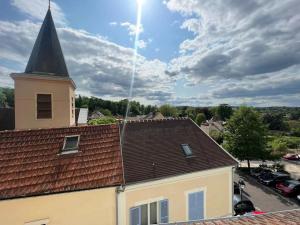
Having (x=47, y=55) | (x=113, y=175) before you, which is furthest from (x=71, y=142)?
(x=47, y=55)

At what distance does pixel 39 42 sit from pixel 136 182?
13.1 metres

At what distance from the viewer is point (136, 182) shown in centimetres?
1080

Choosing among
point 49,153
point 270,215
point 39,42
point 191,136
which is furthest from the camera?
point 39,42

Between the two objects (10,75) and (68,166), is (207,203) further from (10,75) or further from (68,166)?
(10,75)

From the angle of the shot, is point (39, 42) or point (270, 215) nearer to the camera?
point (270, 215)

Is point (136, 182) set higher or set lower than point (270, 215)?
lower

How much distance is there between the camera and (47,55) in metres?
17.5

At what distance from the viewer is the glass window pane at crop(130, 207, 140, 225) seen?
10.7m

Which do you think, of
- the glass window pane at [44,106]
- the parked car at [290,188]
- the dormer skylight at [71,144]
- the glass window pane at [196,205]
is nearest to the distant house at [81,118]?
the glass window pane at [44,106]

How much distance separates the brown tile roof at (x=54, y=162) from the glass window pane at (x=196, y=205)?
4.10m

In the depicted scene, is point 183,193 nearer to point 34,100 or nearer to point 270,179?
point 34,100

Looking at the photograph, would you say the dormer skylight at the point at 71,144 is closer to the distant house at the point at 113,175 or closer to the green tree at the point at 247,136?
the distant house at the point at 113,175

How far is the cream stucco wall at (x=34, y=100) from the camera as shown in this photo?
16516 millimetres

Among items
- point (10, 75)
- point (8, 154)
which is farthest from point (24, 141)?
point (10, 75)
